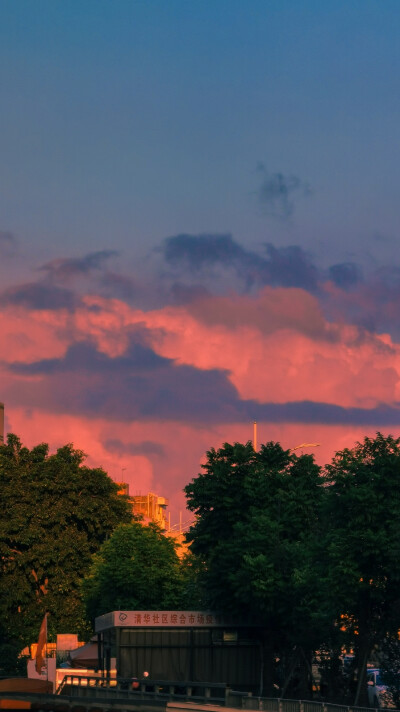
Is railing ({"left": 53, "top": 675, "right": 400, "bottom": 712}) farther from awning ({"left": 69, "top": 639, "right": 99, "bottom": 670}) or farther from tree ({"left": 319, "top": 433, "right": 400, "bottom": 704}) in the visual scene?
awning ({"left": 69, "top": 639, "right": 99, "bottom": 670})

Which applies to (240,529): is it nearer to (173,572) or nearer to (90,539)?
(173,572)

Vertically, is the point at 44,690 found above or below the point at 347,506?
below

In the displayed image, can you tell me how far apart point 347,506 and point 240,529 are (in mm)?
9238

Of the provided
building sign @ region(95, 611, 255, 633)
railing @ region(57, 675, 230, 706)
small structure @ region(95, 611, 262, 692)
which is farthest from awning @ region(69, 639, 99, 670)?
railing @ region(57, 675, 230, 706)

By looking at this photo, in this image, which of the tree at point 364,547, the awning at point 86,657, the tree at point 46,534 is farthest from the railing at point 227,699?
the tree at point 46,534

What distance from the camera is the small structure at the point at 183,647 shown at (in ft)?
161

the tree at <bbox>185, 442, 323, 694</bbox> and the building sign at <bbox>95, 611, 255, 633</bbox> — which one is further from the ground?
the tree at <bbox>185, 442, 323, 694</bbox>

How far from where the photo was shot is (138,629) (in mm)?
49438

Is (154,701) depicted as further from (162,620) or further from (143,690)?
(162,620)

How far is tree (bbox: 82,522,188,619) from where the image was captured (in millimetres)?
76438

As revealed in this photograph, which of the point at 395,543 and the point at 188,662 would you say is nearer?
the point at 395,543

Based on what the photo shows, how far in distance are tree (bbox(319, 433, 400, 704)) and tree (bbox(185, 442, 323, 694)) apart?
11.2 ft

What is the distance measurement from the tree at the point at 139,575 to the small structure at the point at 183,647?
22282mm

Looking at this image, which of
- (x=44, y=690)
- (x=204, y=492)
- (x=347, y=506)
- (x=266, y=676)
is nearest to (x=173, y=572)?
(x=204, y=492)
